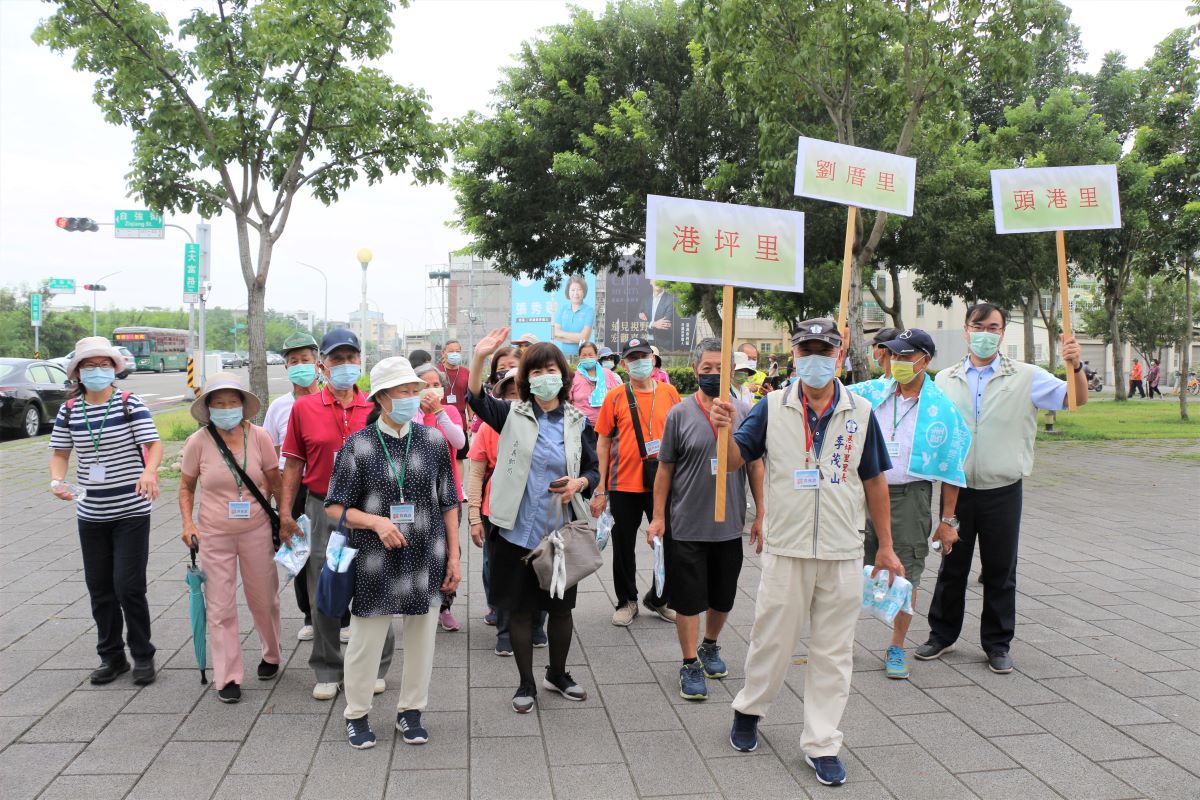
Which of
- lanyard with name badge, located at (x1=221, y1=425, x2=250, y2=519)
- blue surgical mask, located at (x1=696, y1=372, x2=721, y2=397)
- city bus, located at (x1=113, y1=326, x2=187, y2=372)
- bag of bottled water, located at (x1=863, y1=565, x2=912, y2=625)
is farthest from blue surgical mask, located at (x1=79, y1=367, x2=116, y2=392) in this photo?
city bus, located at (x1=113, y1=326, x2=187, y2=372)

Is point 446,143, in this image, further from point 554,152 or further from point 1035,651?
point 1035,651

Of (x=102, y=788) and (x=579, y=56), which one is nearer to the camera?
(x=102, y=788)

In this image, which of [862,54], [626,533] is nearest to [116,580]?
[626,533]

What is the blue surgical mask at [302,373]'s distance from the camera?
5.05 meters

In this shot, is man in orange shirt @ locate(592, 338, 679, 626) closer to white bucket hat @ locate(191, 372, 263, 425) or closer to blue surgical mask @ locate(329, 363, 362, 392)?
blue surgical mask @ locate(329, 363, 362, 392)

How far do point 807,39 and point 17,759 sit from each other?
9944mm

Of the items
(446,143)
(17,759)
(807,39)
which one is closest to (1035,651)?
(17,759)

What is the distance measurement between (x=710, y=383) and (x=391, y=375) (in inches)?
61.5

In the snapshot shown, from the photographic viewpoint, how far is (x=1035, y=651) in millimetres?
4980

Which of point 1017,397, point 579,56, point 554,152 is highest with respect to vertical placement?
point 579,56

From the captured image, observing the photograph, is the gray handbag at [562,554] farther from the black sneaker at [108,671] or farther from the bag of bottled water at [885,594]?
the black sneaker at [108,671]

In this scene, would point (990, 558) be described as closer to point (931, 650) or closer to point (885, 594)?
point (931, 650)

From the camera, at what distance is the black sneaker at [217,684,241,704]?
4.17 meters

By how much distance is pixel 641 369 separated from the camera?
221 inches
